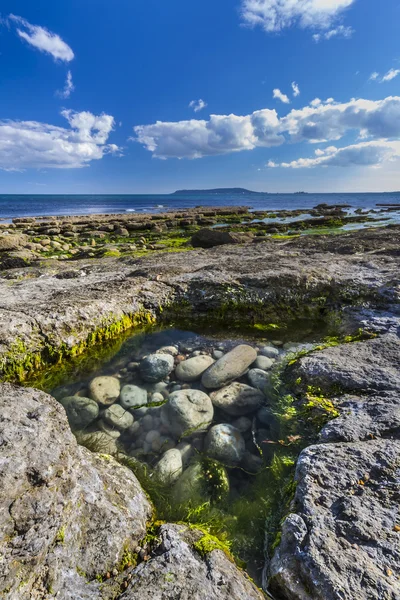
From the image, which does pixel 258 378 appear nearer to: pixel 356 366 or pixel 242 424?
pixel 242 424

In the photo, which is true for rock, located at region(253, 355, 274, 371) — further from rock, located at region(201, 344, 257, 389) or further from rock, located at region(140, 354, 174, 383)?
rock, located at region(140, 354, 174, 383)

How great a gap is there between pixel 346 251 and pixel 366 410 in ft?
28.4

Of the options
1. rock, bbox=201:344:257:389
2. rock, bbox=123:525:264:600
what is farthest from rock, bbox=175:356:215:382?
rock, bbox=123:525:264:600

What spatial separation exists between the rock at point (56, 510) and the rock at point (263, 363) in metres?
2.85

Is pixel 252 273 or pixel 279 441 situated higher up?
pixel 252 273

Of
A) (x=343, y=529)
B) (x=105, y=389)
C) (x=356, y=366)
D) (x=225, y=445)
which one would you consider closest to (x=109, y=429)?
(x=105, y=389)

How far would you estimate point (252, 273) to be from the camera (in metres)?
7.61

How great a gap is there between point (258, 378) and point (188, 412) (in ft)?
4.39

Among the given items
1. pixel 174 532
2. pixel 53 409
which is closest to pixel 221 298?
pixel 53 409

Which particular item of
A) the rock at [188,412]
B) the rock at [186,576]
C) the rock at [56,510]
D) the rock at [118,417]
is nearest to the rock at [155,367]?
the rock at [188,412]

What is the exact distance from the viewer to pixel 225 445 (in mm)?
3590

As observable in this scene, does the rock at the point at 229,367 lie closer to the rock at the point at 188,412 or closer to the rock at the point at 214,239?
the rock at the point at 188,412

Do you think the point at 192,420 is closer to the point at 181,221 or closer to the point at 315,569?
the point at 315,569

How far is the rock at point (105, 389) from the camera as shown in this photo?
4387 mm
